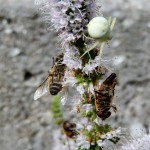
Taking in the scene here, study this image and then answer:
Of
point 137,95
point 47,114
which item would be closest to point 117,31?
point 137,95

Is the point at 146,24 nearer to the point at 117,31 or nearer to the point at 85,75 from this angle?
the point at 117,31

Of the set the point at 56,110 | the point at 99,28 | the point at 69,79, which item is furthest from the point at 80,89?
the point at 56,110

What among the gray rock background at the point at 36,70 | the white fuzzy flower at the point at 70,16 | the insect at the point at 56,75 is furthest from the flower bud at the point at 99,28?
the gray rock background at the point at 36,70

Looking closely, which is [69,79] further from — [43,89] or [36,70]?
[36,70]

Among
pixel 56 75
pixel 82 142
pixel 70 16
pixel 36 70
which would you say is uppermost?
pixel 70 16

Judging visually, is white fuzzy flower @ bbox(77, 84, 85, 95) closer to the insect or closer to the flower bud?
the insect
